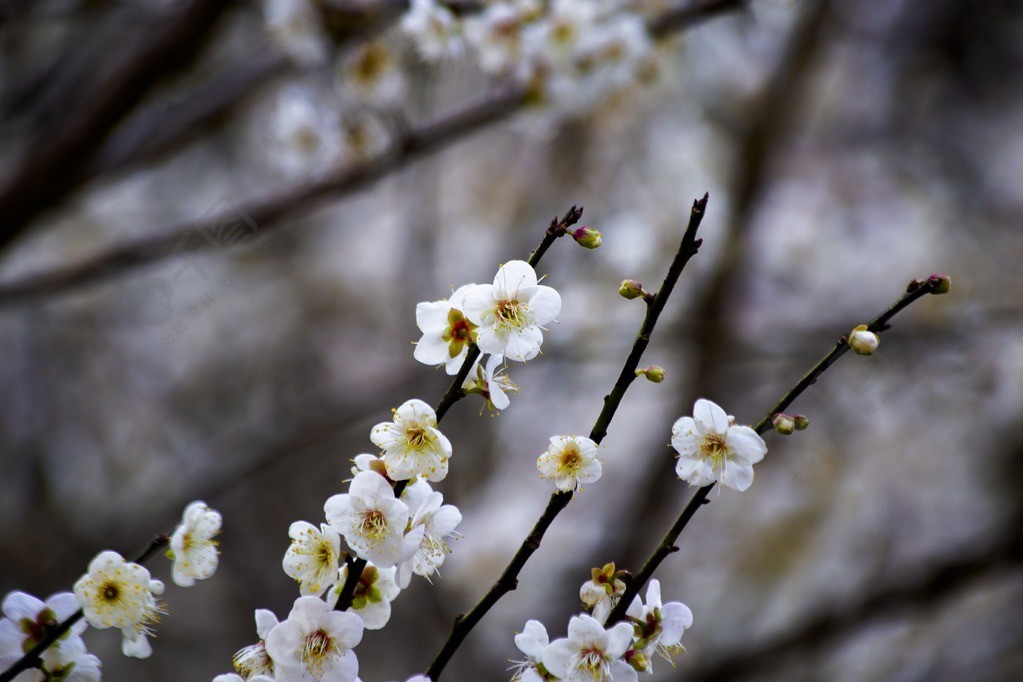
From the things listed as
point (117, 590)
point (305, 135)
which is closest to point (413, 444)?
point (117, 590)

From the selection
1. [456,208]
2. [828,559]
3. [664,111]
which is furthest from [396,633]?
[664,111]

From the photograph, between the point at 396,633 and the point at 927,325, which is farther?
the point at 396,633

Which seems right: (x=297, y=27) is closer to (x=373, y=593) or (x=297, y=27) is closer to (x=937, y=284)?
(x=373, y=593)

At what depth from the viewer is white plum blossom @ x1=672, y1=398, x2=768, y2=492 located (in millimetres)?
785

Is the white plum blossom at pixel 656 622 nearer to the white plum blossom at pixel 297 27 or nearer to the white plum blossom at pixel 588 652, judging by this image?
the white plum blossom at pixel 588 652

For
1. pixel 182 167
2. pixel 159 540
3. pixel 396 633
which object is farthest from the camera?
pixel 182 167

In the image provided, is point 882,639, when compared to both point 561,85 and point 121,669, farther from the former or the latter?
point 121,669

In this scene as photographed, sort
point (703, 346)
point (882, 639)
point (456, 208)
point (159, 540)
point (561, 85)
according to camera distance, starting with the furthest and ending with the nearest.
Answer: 1. point (456, 208)
2. point (882, 639)
3. point (703, 346)
4. point (561, 85)
5. point (159, 540)

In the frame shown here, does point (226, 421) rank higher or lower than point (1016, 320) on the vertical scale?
higher

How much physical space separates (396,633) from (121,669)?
1.74m

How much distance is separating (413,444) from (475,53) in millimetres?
1800

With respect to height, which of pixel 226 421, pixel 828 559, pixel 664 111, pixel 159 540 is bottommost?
pixel 159 540

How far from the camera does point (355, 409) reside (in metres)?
2.84

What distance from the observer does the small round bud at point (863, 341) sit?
2.48 feet
